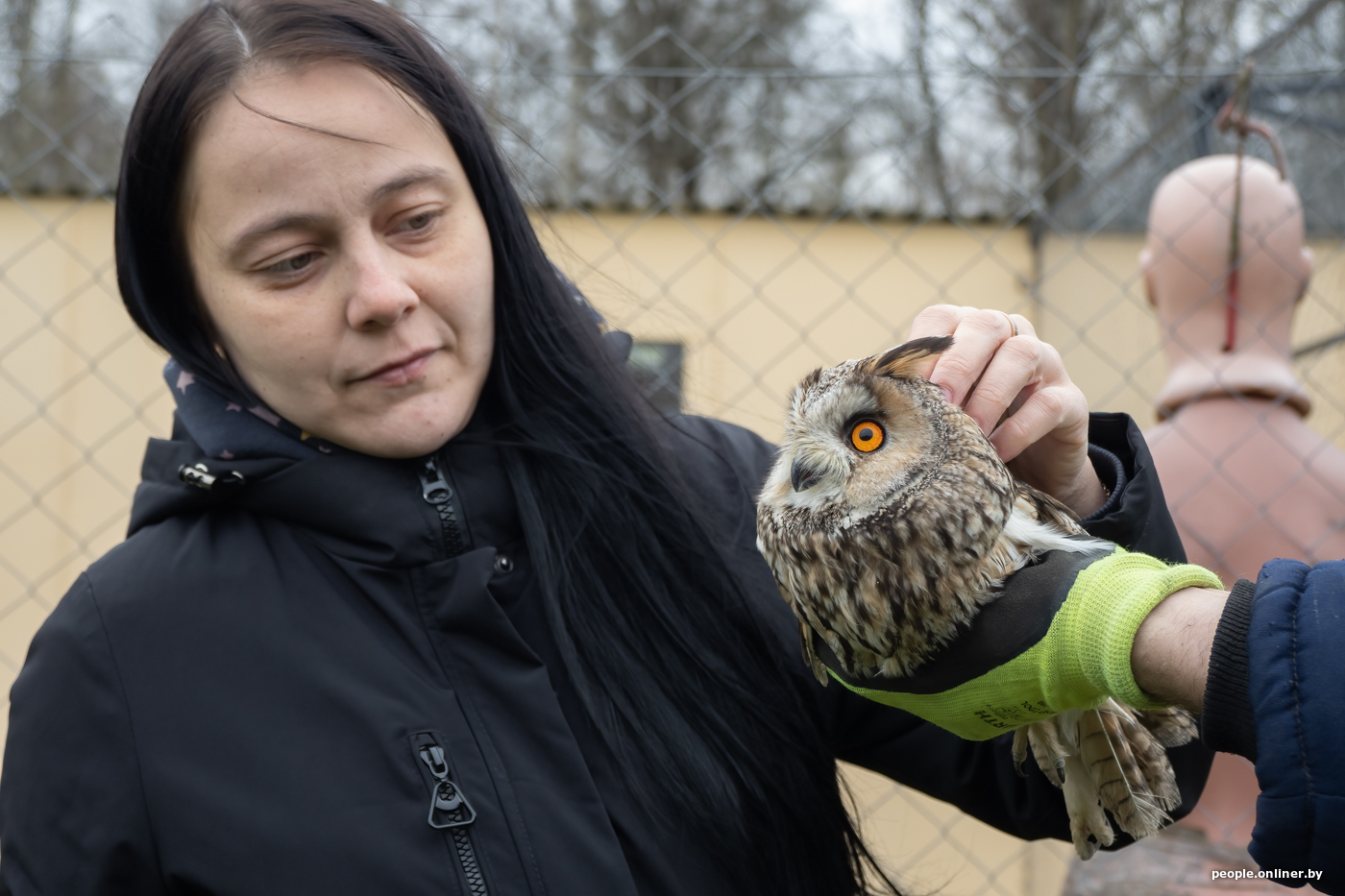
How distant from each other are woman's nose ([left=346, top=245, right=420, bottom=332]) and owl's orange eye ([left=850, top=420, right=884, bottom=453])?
21.2 inches

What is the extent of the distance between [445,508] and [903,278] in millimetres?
2796

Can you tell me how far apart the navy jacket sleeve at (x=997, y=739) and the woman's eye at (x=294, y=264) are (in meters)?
0.59

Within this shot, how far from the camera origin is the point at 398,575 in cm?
110

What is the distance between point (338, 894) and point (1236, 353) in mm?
2281

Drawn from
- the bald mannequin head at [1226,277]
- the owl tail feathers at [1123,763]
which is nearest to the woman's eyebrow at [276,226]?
the owl tail feathers at [1123,763]

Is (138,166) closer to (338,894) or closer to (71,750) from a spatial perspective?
(71,750)

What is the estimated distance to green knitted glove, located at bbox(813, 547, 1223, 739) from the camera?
0.81 metres

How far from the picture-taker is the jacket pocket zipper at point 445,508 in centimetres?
113

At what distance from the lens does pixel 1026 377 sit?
1030 millimetres

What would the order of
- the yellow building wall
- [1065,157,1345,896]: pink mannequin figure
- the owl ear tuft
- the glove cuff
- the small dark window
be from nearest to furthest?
the glove cuff → the owl ear tuft → [1065,157,1345,896]: pink mannequin figure → the small dark window → the yellow building wall

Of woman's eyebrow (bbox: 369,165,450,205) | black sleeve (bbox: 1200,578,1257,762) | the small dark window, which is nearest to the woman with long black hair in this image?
woman's eyebrow (bbox: 369,165,450,205)

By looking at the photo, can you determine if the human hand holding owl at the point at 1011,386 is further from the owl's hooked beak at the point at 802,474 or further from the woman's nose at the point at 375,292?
the woman's nose at the point at 375,292

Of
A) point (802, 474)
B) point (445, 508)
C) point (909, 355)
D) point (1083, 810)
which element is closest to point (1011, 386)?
point (909, 355)

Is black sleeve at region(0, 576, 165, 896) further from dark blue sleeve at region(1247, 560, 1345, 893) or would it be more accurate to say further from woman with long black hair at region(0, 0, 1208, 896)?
dark blue sleeve at region(1247, 560, 1345, 893)
